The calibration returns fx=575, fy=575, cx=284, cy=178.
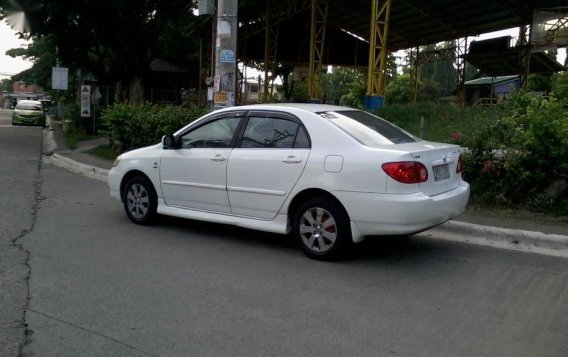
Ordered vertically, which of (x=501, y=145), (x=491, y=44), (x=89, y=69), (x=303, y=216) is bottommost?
(x=303, y=216)

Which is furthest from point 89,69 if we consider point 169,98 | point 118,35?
point 169,98

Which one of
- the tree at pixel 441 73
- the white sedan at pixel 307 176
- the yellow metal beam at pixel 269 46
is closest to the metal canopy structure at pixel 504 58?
the yellow metal beam at pixel 269 46

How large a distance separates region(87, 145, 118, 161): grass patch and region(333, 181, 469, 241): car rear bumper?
9896 mm

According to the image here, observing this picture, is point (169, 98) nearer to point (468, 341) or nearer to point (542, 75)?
point (542, 75)

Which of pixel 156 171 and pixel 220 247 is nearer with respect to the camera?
pixel 220 247

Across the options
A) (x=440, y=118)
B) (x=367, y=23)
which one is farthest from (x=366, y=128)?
(x=367, y=23)

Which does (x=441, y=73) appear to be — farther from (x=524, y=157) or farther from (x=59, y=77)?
(x=524, y=157)

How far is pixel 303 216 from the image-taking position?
6.05 meters

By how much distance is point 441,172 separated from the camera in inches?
235

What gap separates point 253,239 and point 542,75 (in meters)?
32.3

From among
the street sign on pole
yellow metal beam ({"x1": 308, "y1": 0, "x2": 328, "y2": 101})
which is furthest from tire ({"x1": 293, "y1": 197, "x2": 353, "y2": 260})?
the street sign on pole

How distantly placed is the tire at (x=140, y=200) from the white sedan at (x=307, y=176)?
0.08 feet

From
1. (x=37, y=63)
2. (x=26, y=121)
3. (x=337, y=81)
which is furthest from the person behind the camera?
(x=337, y=81)

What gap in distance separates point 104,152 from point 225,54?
6.66 m
